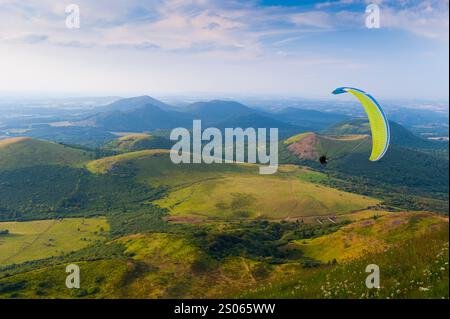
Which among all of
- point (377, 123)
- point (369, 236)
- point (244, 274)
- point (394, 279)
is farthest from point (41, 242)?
point (394, 279)

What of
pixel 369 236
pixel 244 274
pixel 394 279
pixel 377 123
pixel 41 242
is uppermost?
pixel 377 123

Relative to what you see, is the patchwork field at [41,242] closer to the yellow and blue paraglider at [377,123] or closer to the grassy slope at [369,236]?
the grassy slope at [369,236]

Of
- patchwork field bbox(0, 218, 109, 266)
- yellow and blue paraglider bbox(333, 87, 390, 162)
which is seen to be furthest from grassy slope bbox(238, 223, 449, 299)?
patchwork field bbox(0, 218, 109, 266)

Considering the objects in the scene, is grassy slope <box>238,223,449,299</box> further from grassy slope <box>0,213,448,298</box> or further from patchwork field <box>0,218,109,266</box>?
patchwork field <box>0,218,109,266</box>

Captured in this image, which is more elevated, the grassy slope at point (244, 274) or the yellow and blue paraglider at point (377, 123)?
the yellow and blue paraglider at point (377, 123)

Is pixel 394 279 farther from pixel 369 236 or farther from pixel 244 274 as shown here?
pixel 369 236

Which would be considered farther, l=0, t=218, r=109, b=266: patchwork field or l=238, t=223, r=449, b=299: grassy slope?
l=0, t=218, r=109, b=266: patchwork field

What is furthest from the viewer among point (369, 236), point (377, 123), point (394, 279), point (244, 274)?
point (369, 236)

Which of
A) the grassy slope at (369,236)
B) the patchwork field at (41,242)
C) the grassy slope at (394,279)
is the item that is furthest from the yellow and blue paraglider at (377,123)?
the patchwork field at (41,242)
